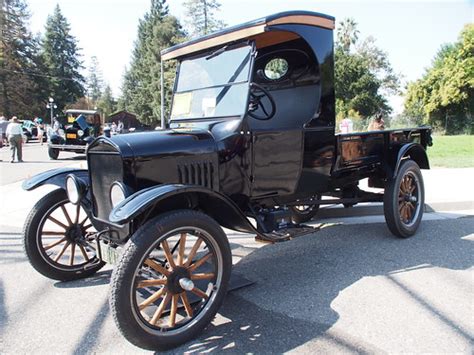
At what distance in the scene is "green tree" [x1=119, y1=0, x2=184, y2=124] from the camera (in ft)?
161

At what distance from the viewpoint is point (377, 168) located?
197 inches

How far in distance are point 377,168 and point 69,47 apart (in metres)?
70.0

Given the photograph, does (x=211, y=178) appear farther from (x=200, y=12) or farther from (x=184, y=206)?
(x=200, y=12)

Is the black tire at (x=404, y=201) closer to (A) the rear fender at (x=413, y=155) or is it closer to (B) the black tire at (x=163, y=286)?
(A) the rear fender at (x=413, y=155)

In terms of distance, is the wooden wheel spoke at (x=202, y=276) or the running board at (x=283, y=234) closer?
the wooden wheel spoke at (x=202, y=276)

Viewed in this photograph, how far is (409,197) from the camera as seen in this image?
15.9 feet

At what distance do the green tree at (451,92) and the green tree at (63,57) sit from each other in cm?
4979

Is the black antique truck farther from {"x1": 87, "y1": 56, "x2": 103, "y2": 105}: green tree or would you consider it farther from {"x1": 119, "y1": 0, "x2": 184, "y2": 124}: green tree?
{"x1": 87, "y1": 56, "x2": 103, "y2": 105}: green tree

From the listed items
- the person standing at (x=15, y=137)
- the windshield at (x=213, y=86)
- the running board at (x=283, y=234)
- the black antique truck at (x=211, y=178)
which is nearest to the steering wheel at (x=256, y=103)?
the black antique truck at (x=211, y=178)

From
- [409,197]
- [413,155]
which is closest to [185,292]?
[409,197]

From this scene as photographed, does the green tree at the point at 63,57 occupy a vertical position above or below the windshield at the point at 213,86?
above

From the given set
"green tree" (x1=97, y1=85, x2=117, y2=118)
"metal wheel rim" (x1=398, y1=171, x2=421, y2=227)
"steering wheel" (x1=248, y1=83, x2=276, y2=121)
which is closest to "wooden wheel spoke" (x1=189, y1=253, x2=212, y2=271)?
"steering wheel" (x1=248, y1=83, x2=276, y2=121)

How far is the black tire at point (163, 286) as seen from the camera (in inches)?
91.2

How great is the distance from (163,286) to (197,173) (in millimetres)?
950
